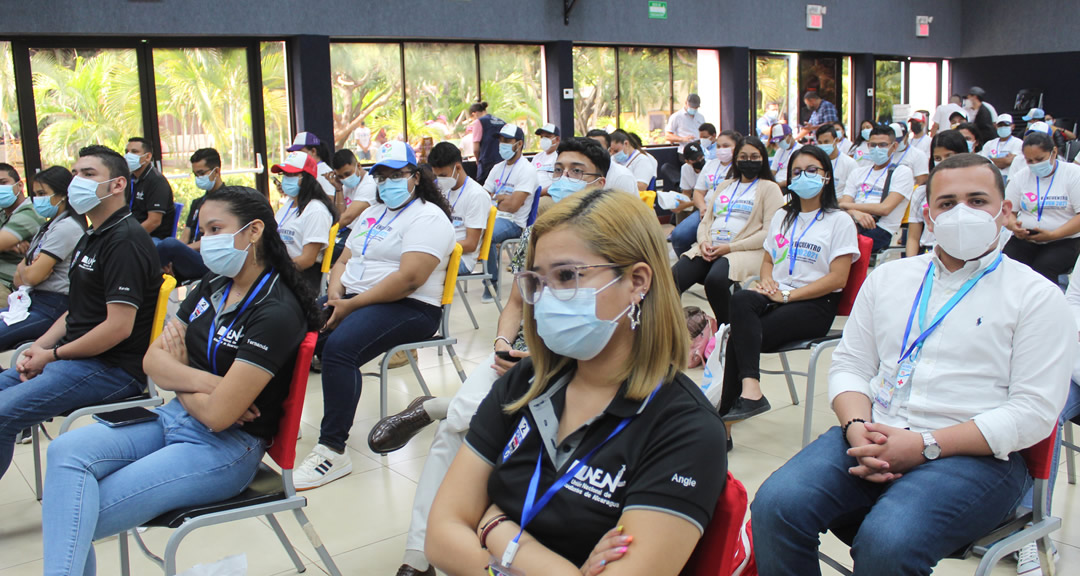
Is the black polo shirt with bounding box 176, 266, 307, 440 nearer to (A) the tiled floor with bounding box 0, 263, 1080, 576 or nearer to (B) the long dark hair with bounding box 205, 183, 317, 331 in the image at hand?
(B) the long dark hair with bounding box 205, 183, 317, 331

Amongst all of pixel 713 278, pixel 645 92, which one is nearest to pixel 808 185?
pixel 713 278

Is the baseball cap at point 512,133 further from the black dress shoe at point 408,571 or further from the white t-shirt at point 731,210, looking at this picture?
the black dress shoe at point 408,571

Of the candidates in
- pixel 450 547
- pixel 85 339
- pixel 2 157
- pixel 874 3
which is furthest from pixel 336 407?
pixel 874 3

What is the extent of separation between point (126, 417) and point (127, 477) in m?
0.28

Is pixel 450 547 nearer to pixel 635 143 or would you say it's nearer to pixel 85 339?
pixel 85 339

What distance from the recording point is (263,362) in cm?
230

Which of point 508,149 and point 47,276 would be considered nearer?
point 47,276

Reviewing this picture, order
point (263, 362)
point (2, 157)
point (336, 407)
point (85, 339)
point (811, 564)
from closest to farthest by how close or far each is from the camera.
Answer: point (811, 564), point (263, 362), point (85, 339), point (336, 407), point (2, 157)

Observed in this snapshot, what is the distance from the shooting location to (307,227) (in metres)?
4.81

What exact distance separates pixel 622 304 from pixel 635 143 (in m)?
6.90

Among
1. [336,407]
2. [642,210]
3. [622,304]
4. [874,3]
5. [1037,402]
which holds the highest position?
[874,3]

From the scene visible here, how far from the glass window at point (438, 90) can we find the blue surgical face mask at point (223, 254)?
780cm

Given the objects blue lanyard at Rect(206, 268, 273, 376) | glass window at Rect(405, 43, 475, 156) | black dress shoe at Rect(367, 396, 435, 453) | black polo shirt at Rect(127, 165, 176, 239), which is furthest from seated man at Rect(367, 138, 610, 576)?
glass window at Rect(405, 43, 475, 156)

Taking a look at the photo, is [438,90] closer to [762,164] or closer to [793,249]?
[762,164]
